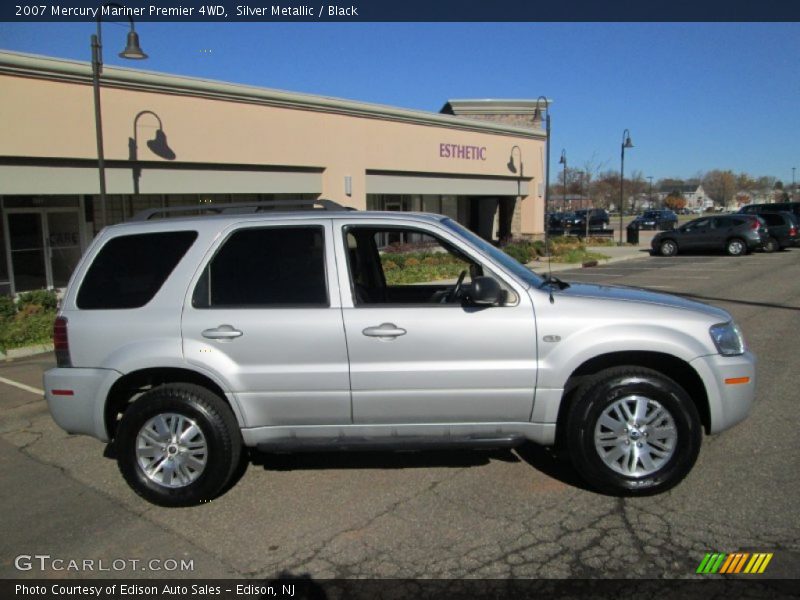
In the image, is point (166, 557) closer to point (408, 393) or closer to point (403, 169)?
point (408, 393)

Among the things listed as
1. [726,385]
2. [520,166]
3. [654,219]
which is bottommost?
[726,385]

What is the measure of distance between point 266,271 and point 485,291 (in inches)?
57.1

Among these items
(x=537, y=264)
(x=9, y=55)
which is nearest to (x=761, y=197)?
(x=537, y=264)

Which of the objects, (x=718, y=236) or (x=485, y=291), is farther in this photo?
(x=718, y=236)

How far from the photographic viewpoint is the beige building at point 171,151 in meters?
13.9

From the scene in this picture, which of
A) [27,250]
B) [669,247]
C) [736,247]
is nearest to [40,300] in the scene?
[27,250]

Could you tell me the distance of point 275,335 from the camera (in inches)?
160

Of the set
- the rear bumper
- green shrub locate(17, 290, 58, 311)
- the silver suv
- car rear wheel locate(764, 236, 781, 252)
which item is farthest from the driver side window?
car rear wheel locate(764, 236, 781, 252)

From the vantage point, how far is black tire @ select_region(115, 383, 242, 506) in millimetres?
4094

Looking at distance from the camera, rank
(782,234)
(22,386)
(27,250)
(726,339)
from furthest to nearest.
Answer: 1. (782,234)
2. (27,250)
3. (22,386)
4. (726,339)

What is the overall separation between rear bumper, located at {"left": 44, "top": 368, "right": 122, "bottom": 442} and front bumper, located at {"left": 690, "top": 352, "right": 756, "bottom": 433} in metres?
3.73

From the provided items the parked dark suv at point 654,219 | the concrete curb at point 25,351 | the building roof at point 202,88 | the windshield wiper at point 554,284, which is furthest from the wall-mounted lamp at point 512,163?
the windshield wiper at point 554,284

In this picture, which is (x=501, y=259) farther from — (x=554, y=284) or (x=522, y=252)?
(x=522, y=252)

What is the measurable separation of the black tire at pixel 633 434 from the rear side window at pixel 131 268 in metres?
2.80
